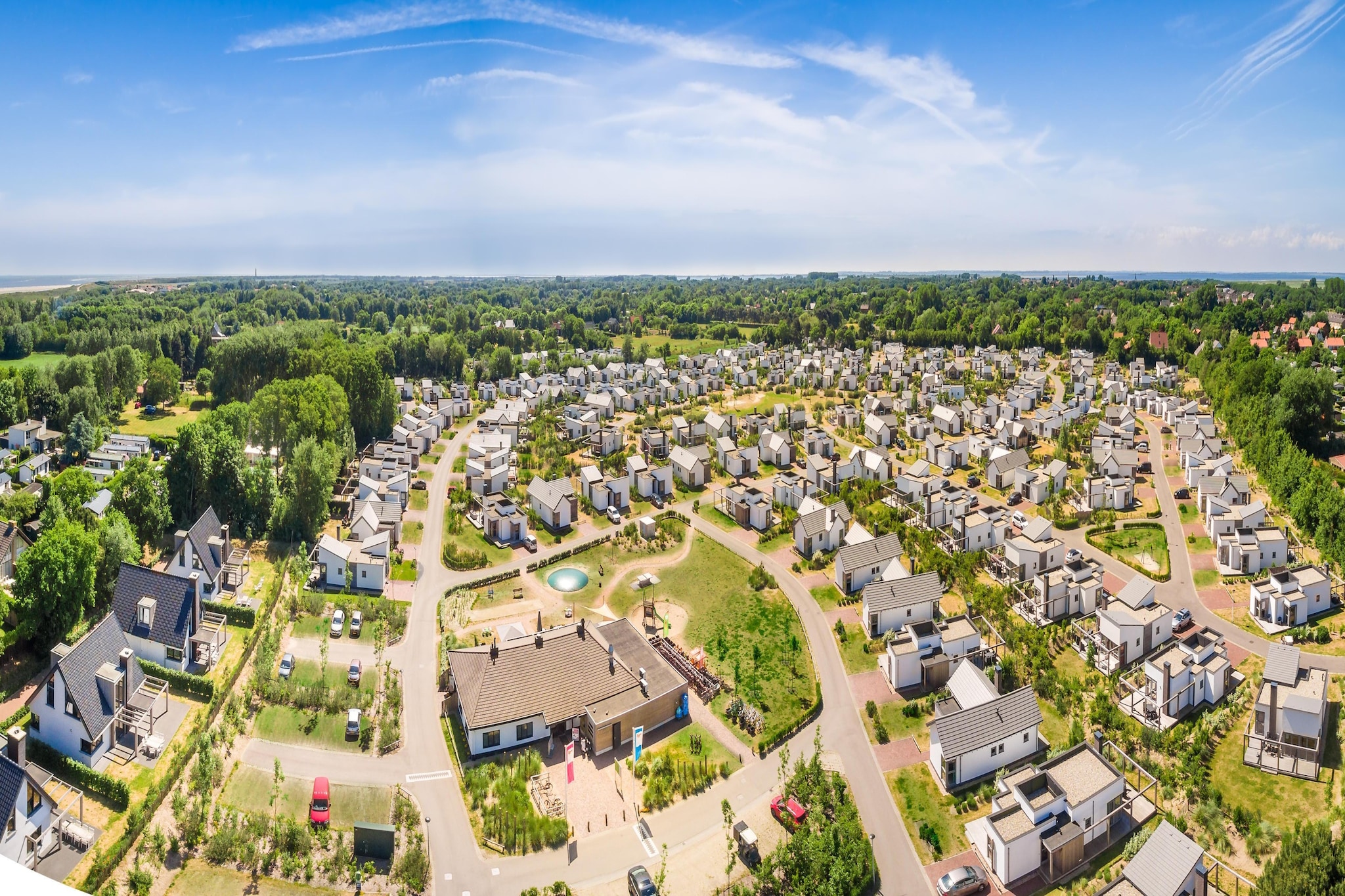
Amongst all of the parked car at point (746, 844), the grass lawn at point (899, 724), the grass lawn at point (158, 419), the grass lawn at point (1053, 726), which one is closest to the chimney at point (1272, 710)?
the grass lawn at point (1053, 726)

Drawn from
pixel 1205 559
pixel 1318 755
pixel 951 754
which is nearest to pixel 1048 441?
pixel 1205 559

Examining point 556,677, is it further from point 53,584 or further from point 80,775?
point 53,584

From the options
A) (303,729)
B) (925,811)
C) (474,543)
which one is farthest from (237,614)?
(925,811)

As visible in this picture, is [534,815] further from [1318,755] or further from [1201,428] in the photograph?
[1201,428]

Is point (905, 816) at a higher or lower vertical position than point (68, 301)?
lower

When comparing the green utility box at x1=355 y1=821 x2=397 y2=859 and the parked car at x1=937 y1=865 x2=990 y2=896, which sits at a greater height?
the green utility box at x1=355 y1=821 x2=397 y2=859

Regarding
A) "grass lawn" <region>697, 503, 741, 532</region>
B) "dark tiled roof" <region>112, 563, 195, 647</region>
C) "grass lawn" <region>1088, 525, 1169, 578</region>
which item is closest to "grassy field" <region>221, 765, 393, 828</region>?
"dark tiled roof" <region>112, 563, 195, 647</region>

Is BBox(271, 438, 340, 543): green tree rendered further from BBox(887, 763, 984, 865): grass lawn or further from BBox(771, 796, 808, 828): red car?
BBox(887, 763, 984, 865): grass lawn

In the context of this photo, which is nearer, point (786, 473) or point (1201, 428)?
point (786, 473)
